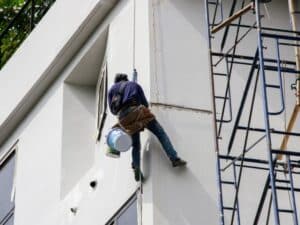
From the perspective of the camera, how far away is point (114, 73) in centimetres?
1397

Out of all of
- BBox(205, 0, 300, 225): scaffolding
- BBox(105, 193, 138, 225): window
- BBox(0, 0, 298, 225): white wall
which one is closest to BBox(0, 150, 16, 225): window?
BBox(0, 0, 298, 225): white wall

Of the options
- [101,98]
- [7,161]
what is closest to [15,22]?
[7,161]

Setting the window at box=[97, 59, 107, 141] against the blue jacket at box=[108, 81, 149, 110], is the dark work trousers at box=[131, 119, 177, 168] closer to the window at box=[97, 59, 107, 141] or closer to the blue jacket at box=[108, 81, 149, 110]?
the blue jacket at box=[108, 81, 149, 110]

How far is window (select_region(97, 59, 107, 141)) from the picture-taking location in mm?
14453

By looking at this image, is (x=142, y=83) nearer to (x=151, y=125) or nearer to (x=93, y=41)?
(x=151, y=125)

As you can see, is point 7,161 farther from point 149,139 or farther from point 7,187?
point 149,139

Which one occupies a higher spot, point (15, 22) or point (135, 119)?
point (15, 22)

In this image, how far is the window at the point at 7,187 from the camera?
1697cm

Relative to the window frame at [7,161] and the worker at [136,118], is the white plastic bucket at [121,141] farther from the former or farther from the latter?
the window frame at [7,161]

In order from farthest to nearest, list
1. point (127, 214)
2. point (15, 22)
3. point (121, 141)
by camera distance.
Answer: point (15, 22) < point (127, 214) < point (121, 141)

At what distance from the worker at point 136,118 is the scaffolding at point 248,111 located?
0.59 meters

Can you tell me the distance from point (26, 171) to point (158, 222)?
17.2ft

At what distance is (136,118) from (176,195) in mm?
970

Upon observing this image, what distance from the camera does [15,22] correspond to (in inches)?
890
